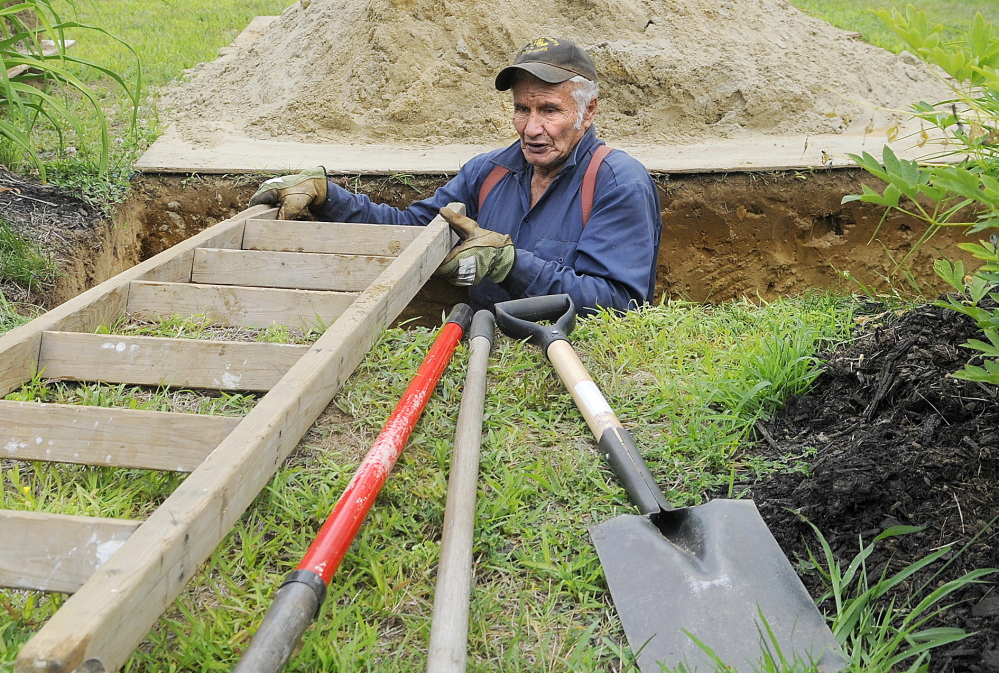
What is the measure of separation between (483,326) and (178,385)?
100 cm

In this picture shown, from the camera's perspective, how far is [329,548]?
156 centimetres

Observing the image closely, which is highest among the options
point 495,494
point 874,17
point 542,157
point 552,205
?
point 874,17

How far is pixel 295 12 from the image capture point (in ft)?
22.7

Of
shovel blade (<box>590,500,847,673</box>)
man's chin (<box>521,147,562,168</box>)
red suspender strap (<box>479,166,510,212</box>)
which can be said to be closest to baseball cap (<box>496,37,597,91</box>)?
man's chin (<box>521,147,562,168</box>)

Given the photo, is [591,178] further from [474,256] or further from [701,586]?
[701,586]

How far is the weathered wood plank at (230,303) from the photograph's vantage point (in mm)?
2686

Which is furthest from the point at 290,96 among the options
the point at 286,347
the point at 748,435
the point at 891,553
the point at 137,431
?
the point at 891,553

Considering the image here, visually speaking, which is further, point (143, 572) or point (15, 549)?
point (15, 549)

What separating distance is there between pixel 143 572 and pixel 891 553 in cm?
154

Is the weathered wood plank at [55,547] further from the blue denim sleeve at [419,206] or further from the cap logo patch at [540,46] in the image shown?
the cap logo patch at [540,46]

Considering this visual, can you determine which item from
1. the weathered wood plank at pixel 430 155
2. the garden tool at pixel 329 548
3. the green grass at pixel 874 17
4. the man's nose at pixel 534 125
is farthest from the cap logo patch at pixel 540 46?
the green grass at pixel 874 17

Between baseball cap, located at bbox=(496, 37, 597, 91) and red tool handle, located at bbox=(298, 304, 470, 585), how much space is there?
5.39 feet

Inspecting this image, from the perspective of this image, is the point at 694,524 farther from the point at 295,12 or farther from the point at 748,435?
the point at 295,12

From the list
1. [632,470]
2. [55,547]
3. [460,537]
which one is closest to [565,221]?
[632,470]
